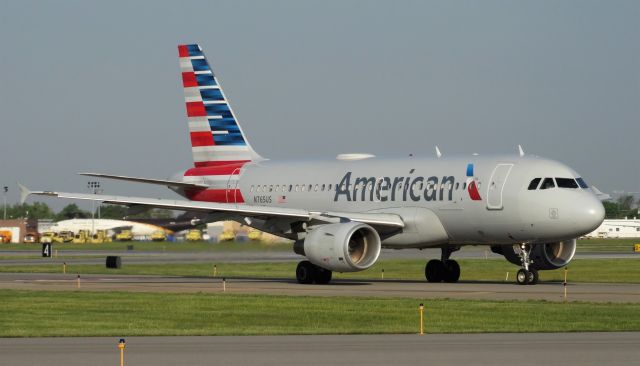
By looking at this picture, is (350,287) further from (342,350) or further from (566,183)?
(342,350)

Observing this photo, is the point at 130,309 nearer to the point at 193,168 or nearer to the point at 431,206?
the point at 431,206

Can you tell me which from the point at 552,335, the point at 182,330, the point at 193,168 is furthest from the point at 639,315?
the point at 193,168

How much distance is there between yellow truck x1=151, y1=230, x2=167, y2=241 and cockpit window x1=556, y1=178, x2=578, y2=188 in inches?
4177

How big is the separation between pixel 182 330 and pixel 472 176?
2037 centimetres

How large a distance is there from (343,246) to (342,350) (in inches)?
844

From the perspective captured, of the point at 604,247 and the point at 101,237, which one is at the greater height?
the point at 101,237

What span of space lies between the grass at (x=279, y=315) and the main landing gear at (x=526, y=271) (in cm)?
942

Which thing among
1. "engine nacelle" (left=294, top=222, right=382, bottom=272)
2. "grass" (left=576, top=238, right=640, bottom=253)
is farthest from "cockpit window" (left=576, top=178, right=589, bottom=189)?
"grass" (left=576, top=238, right=640, bottom=253)

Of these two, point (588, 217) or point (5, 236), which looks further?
point (5, 236)

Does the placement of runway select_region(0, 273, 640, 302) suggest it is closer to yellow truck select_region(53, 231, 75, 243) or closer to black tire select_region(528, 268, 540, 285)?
black tire select_region(528, 268, 540, 285)

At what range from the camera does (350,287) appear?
44.3 metres

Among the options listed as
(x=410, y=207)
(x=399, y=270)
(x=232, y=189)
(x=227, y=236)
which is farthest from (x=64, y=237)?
(x=410, y=207)

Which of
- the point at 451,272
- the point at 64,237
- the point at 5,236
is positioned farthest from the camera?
the point at 5,236

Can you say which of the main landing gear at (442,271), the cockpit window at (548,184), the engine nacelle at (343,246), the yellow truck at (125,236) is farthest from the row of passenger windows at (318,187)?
the yellow truck at (125,236)
